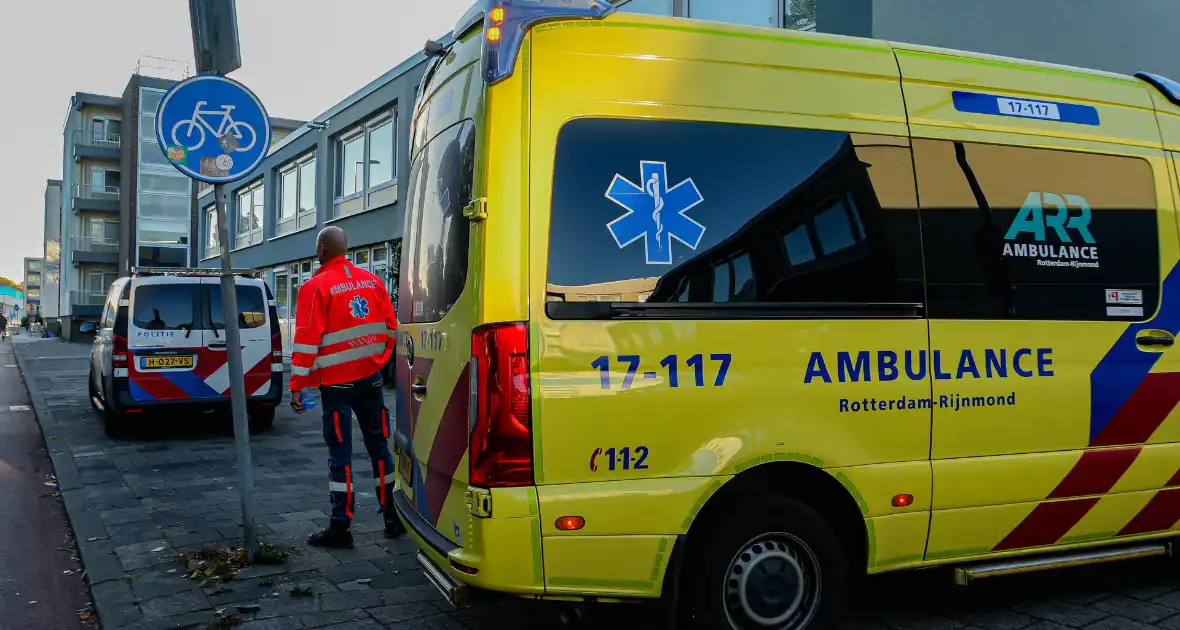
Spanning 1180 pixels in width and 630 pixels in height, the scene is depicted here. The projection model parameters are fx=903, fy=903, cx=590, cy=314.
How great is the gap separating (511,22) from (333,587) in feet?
9.55

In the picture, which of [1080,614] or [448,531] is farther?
[1080,614]

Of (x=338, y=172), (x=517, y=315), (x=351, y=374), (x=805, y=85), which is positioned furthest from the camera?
(x=338, y=172)

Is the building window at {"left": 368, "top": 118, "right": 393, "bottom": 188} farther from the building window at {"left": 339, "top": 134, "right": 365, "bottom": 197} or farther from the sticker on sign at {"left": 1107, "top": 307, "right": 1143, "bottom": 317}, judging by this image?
the sticker on sign at {"left": 1107, "top": 307, "right": 1143, "bottom": 317}

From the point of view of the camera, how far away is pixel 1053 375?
390 cm

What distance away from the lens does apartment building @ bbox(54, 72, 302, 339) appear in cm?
5038

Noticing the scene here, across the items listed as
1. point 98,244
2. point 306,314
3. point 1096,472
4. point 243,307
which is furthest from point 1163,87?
point 98,244

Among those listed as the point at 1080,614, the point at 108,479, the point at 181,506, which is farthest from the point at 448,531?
the point at 108,479

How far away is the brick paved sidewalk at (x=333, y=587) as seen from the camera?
4.05 m

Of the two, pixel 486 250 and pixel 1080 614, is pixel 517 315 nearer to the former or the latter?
pixel 486 250

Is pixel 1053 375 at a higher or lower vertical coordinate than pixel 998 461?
higher

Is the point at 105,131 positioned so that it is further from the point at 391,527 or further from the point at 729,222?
the point at 729,222

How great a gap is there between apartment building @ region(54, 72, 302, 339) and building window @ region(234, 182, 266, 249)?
12725 mm

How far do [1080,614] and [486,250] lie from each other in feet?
10.5

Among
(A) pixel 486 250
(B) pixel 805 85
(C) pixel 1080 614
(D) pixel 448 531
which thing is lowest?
(C) pixel 1080 614
